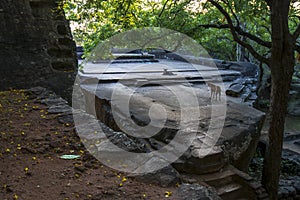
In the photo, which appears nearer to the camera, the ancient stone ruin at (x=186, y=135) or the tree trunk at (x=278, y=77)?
the ancient stone ruin at (x=186, y=135)

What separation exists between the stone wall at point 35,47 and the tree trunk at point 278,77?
12.0ft

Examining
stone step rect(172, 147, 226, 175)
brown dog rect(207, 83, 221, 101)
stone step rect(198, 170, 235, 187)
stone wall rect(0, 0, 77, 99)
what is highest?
stone wall rect(0, 0, 77, 99)

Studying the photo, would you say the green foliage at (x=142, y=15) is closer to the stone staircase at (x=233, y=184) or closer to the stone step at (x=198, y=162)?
the stone step at (x=198, y=162)

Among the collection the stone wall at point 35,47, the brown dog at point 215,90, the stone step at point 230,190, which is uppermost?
the stone wall at point 35,47

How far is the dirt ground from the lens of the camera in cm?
177

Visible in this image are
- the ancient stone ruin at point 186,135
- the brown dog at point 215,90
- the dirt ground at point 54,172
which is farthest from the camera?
the brown dog at point 215,90

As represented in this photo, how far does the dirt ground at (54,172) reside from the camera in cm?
177

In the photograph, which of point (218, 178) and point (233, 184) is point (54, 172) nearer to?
point (218, 178)

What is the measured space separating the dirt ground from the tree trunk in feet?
8.80

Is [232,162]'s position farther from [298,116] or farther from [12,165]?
[298,116]

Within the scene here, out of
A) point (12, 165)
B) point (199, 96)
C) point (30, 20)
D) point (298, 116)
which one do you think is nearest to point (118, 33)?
point (30, 20)

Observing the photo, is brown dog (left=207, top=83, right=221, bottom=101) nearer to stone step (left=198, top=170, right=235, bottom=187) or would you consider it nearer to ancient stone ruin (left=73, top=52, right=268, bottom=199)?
ancient stone ruin (left=73, top=52, right=268, bottom=199)

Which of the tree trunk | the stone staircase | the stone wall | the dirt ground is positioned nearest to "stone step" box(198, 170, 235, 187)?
the stone staircase

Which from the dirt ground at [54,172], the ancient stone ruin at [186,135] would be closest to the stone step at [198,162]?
the ancient stone ruin at [186,135]
